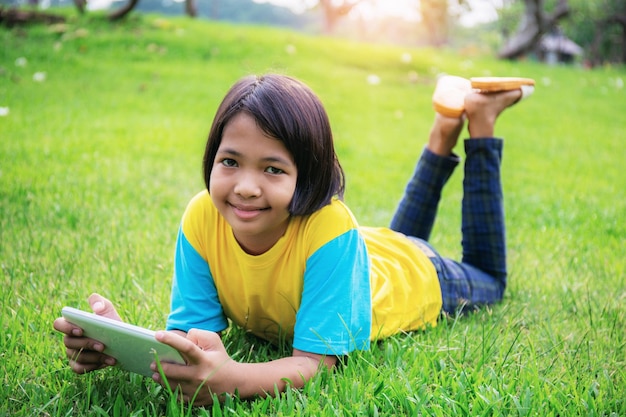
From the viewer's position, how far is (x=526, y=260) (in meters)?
2.79

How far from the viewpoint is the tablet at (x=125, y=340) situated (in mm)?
1315

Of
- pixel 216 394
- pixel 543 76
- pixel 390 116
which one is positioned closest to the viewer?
pixel 216 394

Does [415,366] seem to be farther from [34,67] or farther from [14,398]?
[34,67]

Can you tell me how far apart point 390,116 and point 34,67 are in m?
3.91

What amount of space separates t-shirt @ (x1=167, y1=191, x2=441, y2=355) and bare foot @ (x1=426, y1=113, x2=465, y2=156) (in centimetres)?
74

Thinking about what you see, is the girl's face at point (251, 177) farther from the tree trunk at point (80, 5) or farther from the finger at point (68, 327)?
the tree trunk at point (80, 5)

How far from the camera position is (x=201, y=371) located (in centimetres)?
139

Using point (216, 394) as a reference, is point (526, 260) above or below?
below

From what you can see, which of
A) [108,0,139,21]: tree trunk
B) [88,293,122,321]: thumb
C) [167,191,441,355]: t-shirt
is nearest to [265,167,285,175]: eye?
[167,191,441,355]: t-shirt

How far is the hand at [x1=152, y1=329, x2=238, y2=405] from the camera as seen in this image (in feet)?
4.48

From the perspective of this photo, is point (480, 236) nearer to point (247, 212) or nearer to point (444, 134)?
point (444, 134)

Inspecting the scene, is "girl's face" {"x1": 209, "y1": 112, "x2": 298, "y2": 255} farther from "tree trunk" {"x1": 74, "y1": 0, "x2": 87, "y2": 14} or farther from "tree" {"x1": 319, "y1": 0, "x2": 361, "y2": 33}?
"tree" {"x1": 319, "y1": 0, "x2": 361, "y2": 33}

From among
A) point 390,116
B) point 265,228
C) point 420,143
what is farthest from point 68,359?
point 390,116

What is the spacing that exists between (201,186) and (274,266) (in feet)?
7.19
